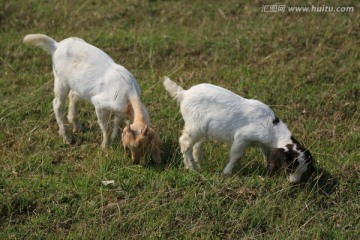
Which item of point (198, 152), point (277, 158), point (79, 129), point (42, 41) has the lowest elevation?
point (79, 129)

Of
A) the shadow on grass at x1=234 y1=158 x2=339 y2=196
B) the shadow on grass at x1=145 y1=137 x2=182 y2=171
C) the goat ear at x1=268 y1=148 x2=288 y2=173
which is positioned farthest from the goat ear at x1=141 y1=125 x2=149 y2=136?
the goat ear at x1=268 y1=148 x2=288 y2=173

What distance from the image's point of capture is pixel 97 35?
12.2 metres

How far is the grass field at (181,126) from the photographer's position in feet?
22.6

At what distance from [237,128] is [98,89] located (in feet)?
6.59

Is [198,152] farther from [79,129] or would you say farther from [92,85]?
[79,129]

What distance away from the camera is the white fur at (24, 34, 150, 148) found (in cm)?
810

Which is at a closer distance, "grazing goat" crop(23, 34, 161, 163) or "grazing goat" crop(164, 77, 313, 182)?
"grazing goat" crop(164, 77, 313, 182)

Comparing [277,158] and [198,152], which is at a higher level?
[277,158]

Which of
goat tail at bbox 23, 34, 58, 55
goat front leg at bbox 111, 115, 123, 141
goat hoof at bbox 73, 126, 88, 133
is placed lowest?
goat hoof at bbox 73, 126, 88, 133

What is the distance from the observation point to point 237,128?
752 centimetres

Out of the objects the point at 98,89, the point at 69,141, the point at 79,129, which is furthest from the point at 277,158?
the point at 79,129

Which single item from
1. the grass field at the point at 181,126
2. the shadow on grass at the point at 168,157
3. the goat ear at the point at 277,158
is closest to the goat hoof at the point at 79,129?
the grass field at the point at 181,126

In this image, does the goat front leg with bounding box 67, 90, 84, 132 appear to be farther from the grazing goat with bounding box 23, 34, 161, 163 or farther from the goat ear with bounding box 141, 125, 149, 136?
the goat ear with bounding box 141, 125, 149, 136

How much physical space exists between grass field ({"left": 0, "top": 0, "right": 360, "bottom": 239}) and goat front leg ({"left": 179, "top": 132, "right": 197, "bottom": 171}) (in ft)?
0.52
